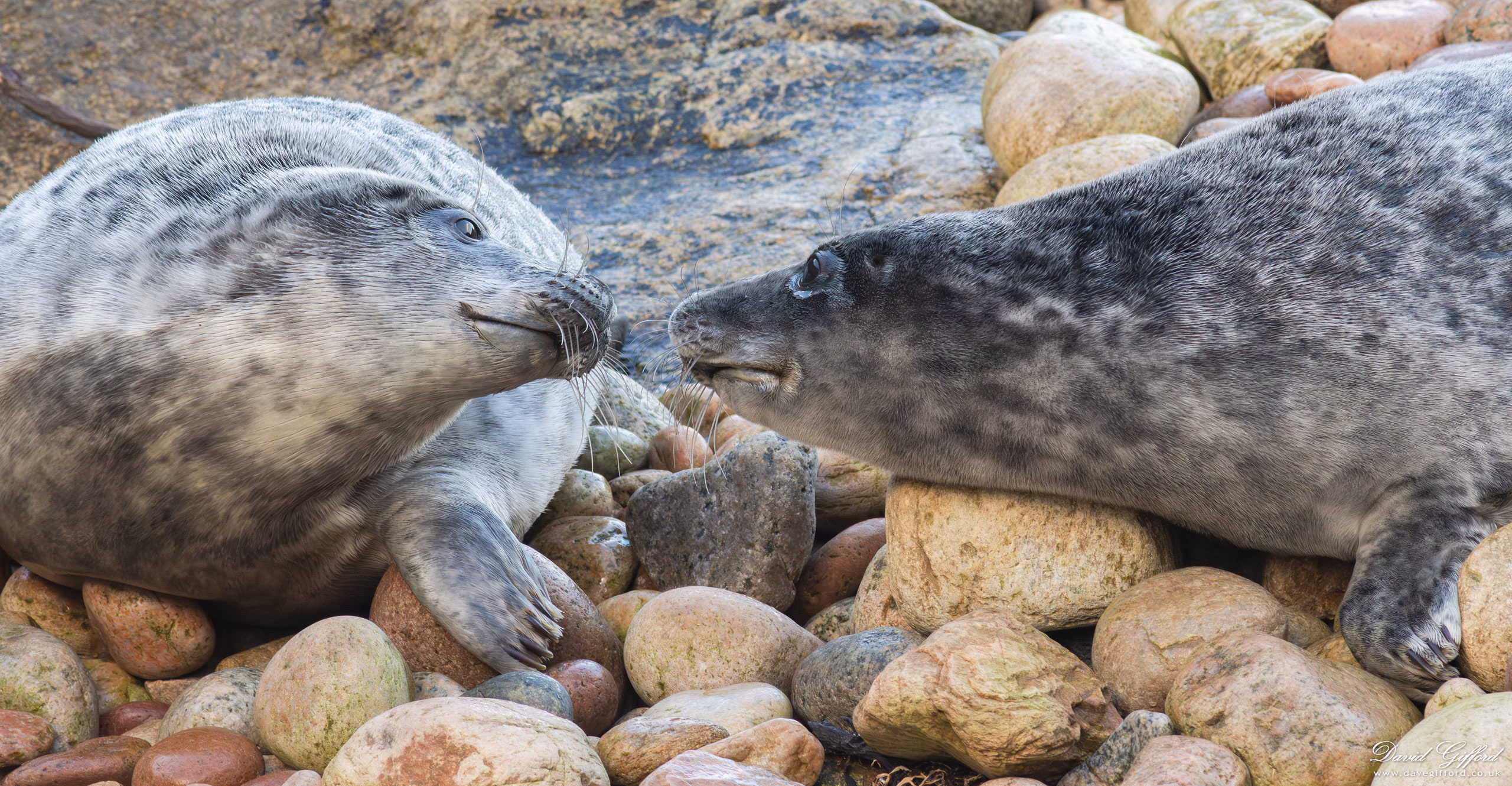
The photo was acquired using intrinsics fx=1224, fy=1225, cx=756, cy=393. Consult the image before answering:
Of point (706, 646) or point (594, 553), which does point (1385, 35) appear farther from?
point (706, 646)

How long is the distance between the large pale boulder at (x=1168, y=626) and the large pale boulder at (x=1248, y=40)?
15.5 feet

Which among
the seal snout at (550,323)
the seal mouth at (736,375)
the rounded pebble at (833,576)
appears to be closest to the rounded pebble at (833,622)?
the rounded pebble at (833,576)

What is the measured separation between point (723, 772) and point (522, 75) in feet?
21.3

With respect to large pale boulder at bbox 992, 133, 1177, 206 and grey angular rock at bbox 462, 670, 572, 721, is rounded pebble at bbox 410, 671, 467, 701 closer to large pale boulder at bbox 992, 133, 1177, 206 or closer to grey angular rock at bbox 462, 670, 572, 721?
grey angular rock at bbox 462, 670, 572, 721

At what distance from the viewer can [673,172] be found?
23.3 ft

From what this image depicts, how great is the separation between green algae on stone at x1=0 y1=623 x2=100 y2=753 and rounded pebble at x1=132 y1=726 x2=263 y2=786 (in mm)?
467

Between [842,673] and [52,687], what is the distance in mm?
1981

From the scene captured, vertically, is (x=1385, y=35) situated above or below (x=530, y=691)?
above

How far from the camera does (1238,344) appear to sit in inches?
110

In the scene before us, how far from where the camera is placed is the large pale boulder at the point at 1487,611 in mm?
2352

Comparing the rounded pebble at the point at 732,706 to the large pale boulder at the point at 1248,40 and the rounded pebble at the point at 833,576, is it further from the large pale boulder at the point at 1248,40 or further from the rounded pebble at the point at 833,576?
the large pale boulder at the point at 1248,40

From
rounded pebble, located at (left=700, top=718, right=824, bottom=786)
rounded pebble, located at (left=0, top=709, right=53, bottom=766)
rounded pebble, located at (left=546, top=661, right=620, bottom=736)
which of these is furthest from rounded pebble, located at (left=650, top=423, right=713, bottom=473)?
rounded pebble, located at (left=0, top=709, right=53, bottom=766)

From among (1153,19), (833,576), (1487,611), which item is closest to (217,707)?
(833,576)
